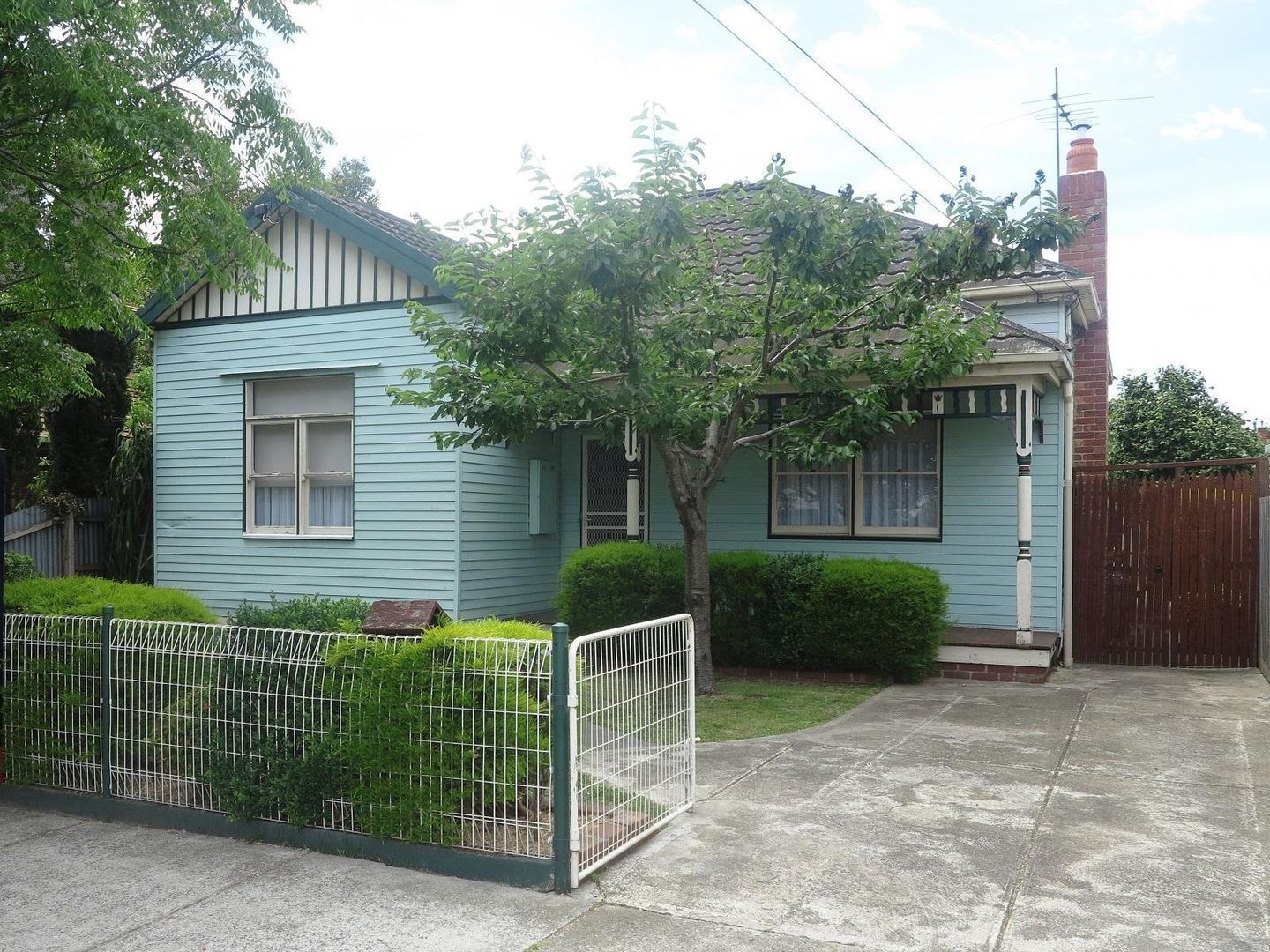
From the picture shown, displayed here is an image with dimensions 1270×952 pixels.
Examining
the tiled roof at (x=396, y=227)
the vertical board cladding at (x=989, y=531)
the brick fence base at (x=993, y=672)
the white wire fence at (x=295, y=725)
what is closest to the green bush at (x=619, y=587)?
the vertical board cladding at (x=989, y=531)

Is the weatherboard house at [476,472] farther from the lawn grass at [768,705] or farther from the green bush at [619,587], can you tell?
the lawn grass at [768,705]

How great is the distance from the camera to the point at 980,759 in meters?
6.74

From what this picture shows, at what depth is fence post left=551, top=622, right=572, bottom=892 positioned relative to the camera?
14.5 feet

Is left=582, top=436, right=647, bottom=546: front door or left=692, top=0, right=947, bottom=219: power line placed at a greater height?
left=692, top=0, right=947, bottom=219: power line

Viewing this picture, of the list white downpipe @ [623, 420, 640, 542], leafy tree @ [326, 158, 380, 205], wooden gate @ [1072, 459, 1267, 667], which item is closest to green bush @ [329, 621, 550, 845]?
white downpipe @ [623, 420, 640, 542]

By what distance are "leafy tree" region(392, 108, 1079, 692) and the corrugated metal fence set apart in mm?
7451

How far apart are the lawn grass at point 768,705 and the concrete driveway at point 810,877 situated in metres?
0.97

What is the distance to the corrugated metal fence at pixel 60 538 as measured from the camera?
13.4m

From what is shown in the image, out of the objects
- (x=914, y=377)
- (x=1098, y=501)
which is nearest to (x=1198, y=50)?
(x=1098, y=501)

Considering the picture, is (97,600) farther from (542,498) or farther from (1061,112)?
(1061,112)

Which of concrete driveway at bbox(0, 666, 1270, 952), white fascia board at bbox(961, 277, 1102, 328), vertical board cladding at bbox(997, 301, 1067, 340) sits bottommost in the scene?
concrete driveway at bbox(0, 666, 1270, 952)

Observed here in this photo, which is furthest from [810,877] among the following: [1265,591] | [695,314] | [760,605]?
[1265,591]

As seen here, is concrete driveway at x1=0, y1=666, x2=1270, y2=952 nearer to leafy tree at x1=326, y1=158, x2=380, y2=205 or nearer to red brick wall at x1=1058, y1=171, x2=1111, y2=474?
red brick wall at x1=1058, y1=171, x2=1111, y2=474

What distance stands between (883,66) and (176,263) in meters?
7.15
